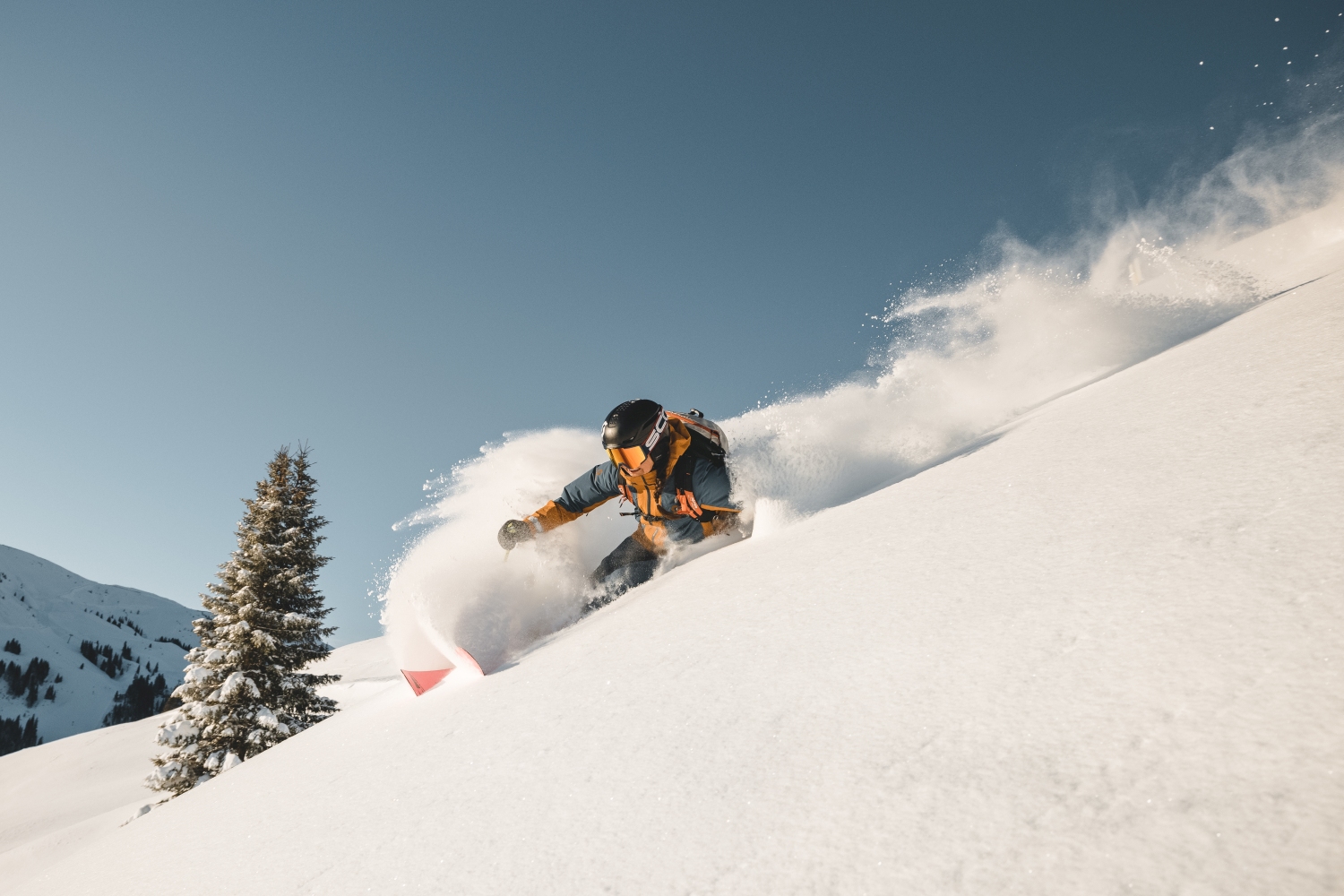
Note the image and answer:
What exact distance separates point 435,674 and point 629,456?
6.72 feet

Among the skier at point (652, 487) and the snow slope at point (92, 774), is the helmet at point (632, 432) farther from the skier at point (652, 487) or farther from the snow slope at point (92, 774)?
the snow slope at point (92, 774)

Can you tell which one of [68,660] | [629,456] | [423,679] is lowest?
[423,679]

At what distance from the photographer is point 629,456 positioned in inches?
183

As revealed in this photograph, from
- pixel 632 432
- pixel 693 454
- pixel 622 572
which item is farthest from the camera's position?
pixel 622 572

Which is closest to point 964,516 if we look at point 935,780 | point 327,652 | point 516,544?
point 935,780

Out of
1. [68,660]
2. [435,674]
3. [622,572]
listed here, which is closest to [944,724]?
[435,674]

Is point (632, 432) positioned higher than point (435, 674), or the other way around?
point (632, 432)

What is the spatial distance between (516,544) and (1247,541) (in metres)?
4.93

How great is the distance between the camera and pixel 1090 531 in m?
2.18

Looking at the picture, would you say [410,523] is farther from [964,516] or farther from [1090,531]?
[1090,531]

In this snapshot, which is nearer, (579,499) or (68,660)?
(579,499)

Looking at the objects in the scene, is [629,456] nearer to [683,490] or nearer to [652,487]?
[652,487]

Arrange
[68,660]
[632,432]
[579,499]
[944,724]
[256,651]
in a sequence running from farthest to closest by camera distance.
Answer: [68,660]
[256,651]
[579,499]
[632,432]
[944,724]

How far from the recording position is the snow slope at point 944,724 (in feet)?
3.69
